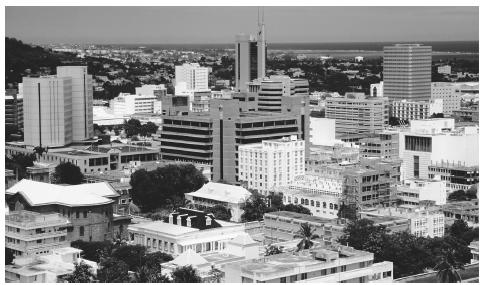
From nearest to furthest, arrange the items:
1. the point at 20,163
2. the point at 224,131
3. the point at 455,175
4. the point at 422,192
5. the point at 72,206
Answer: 1. the point at 72,206
2. the point at 422,192
3. the point at 455,175
4. the point at 224,131
5. the point at 20,163

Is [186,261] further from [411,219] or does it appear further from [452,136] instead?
[452,136]

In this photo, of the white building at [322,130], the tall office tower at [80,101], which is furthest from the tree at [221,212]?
the white building at [322,130]

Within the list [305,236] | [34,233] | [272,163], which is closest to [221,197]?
[272,163]

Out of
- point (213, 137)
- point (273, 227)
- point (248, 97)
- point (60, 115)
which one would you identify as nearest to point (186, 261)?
point (273, 227)

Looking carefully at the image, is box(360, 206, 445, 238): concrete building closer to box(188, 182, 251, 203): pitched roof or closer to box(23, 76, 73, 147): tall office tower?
box(188, 182, 251, 203): pitched roof

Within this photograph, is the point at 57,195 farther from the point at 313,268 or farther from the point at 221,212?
the point at 313,268

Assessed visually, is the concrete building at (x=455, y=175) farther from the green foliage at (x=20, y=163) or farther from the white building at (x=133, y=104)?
the white building at (x=133, y=104)

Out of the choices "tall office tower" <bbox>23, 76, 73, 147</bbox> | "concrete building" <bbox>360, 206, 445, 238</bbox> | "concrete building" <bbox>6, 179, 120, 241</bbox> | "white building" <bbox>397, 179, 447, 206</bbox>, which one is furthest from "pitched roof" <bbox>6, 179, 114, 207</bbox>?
"tall office tower" <bbox>23, 76, 73, 147</bbox>
